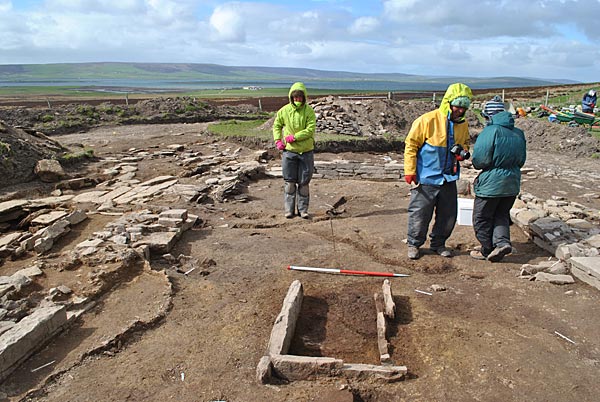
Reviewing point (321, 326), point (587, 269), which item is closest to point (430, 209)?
point (587, 269)

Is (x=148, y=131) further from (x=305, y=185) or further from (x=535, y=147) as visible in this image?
(x=535, y=147)

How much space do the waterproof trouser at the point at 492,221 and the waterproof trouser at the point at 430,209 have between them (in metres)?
0.31

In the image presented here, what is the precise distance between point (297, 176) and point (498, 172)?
3.34 metres

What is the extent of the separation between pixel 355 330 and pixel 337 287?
90 cm

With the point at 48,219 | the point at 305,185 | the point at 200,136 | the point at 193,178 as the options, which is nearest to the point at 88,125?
the point at 200,136

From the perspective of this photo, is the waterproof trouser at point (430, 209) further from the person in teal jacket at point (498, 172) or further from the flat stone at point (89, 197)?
the flat stone at point (89, 197)

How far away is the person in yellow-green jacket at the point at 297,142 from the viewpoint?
7215mm

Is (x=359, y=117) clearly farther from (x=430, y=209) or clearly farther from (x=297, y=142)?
(x=430, y=209)

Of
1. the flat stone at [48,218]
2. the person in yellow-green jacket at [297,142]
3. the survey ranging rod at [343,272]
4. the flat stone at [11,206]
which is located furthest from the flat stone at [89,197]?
the survey ranging rod at [343,272]

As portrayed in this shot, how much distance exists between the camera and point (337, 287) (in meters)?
5.04

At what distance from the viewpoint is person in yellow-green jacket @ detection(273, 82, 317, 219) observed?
721cm

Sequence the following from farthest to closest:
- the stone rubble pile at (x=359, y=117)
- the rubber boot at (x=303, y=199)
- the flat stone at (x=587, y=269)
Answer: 1. the stone rubble pile at (x=359, y=117)
2. the rubber boot at (x=303, y=199)
3. the flat stone at (x=587, y=269)

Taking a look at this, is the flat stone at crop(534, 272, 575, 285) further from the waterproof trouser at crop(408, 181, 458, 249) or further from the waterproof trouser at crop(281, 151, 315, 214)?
the waterproof trouser at crop(281, 151, 315, 214)

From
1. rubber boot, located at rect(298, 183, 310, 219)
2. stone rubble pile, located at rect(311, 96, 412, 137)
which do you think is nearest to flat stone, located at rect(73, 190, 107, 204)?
rubber boot, located at rect(298, 183, 310, 219)
